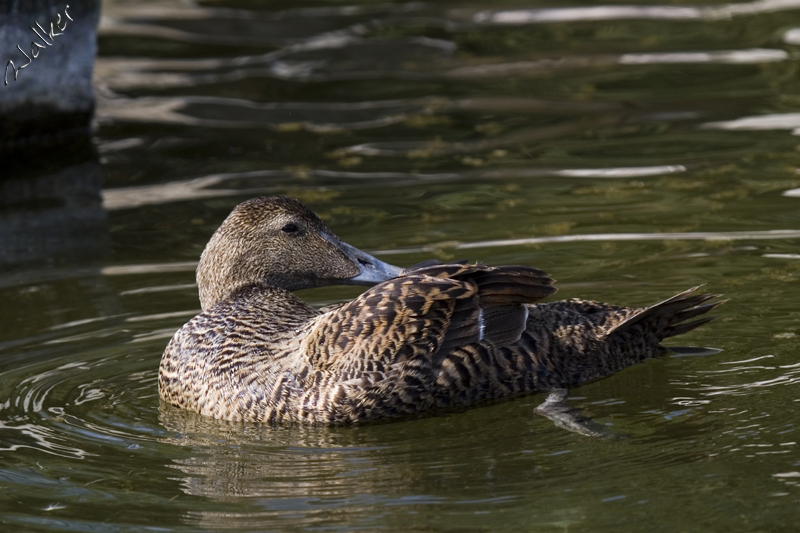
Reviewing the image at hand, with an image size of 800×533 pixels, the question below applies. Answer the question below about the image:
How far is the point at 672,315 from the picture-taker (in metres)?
6.14

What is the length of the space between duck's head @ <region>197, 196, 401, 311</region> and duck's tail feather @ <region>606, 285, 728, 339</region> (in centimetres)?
121

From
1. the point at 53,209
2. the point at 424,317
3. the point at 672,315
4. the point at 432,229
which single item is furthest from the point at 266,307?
the point at 53,209

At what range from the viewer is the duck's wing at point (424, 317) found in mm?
5625

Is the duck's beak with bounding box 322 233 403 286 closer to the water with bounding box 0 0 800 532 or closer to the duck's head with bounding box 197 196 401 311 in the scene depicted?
the duck's head with bounding box 197 196 401 311

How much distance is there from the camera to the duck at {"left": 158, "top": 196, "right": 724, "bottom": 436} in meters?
5.62

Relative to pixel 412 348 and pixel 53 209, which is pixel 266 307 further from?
pixel 53 209

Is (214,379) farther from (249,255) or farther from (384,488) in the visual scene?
Answer: (384,488)

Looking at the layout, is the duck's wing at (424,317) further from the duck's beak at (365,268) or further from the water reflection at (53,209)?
the water reflection at (53,209)

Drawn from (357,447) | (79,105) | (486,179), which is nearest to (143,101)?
(79,105)

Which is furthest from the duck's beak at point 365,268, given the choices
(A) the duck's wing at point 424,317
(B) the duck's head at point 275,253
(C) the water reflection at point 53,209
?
(C) the water reflection at point 53,209

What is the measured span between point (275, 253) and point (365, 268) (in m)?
0.46

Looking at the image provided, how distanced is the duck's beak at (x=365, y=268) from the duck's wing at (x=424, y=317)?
64cm

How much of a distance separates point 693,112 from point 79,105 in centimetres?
548

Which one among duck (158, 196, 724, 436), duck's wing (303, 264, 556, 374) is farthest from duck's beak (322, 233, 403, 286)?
duck's wing (303, 264, 556, 374)
